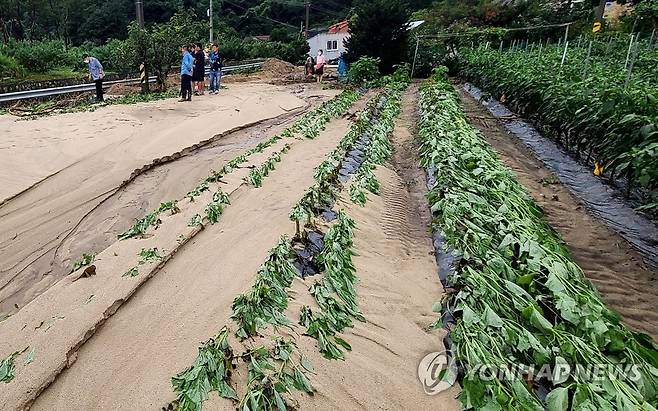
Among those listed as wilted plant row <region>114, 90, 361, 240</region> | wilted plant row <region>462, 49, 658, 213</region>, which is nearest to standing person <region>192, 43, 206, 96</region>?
wilted plant row <region>114, 90, 361, 240</region>

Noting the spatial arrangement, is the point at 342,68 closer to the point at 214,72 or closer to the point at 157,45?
the point at 214,72

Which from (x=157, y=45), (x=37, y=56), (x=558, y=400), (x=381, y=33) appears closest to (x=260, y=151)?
(x=558, y=400)

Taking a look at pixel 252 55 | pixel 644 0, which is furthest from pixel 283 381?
pixel 252 55

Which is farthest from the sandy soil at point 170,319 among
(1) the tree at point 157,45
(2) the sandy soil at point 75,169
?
(1) the tree at point 157,45

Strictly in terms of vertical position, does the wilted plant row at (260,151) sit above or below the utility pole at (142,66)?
below

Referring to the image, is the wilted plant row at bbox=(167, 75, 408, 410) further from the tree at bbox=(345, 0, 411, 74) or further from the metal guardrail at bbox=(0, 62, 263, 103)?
the tree at bbox=(345, 0, 411, 74)

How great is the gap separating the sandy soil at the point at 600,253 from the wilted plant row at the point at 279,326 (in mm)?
2025

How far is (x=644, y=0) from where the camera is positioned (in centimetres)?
2008

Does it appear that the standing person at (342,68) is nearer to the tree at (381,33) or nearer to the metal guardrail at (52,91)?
the tree at (381,33)

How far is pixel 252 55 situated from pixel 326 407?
34.2 meters

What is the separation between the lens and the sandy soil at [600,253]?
12.1 feet

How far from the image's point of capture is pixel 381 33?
1992 cm

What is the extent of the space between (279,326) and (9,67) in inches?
900

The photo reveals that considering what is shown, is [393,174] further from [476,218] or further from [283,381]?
[283,381]
